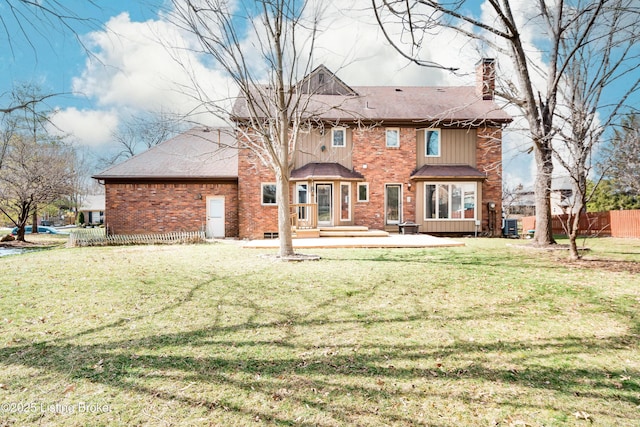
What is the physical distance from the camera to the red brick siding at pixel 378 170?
17.0 m

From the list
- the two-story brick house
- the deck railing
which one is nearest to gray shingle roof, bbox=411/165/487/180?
the two-story brick house

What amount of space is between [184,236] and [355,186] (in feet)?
26.9

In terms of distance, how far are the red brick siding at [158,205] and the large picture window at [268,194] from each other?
1817mm

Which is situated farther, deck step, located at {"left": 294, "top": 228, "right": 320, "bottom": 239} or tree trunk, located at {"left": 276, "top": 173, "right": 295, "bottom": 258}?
deck step, located at {"left": 294, "top": 228, "right": 320, "bottom": 239}

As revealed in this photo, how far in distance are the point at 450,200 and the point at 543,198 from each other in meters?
5.73

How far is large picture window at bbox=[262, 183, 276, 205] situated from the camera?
16.9 meters

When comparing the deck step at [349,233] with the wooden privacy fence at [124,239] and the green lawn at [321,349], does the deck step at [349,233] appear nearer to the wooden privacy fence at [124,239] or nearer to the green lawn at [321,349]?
the wooden privacy fence at [124,239]

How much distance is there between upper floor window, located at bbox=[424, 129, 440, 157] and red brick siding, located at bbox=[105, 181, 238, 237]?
10.1m

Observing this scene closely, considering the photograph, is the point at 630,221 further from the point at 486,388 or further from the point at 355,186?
the point at 486,388

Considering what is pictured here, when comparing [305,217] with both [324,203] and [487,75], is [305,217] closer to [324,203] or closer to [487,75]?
[324,203]


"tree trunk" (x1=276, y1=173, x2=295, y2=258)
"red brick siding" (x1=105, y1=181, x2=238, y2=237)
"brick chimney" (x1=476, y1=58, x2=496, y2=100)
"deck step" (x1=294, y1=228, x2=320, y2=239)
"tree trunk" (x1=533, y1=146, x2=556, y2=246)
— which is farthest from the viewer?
"red brick siding" (x1=105, y1=181, x2=238, y2=237)

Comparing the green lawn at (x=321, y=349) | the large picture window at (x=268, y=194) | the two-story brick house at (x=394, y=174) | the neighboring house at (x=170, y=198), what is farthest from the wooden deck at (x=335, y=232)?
the green lawn at (x=321, y=349)

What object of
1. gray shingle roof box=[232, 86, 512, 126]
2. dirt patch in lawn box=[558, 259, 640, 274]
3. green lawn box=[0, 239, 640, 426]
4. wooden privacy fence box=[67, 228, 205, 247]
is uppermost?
gray shingle roof box=[232, 86, 512, 126]

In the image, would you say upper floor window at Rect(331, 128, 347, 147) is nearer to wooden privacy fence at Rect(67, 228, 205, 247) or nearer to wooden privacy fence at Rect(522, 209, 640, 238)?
wooden privacy fence at Rect(67, 228, 205, 247)
